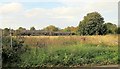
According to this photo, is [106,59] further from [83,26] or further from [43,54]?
[83,26]

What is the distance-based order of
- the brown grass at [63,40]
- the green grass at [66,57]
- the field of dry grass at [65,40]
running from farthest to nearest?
the field of dry grass at [65,40], the brown grass at [63,40], the green grass at [66,57]

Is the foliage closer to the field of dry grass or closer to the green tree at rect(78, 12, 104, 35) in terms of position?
the field of dry grass

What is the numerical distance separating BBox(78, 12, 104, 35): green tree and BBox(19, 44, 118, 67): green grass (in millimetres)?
24572

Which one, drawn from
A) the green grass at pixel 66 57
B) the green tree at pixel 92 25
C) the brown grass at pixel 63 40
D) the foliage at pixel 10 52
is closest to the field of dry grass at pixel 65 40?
the brown grass at pixel 63 40

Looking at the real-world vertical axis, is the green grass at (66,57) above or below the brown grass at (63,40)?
below

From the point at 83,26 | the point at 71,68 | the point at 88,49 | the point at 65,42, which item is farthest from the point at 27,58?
the point at 83,26

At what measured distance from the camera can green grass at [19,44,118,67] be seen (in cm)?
1151

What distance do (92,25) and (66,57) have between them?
28.1 m

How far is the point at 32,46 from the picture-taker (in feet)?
46.1

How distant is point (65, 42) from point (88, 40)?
3221 mm

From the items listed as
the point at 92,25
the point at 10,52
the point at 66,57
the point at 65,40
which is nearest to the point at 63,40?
the point at 65,40

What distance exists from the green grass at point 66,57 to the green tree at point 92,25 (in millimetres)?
24572

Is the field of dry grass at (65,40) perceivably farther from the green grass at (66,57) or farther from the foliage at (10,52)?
the foliage at (10,52)

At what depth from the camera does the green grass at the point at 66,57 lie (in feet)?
37.8
